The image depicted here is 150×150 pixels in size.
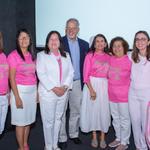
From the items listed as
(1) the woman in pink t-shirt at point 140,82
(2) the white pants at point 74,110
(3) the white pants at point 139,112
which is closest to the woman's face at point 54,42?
(2) the white pants at point 74,110

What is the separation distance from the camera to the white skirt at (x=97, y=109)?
3282 millimetres

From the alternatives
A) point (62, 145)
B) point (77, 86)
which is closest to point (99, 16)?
point (77, 86)

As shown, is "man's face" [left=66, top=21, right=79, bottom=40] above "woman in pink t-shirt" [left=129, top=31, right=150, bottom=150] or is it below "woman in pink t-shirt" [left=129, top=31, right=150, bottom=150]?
above

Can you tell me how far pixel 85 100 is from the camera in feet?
11.1

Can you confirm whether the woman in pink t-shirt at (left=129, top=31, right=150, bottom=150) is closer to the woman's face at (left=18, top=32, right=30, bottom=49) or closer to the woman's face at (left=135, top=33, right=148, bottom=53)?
the woman's face at (left=135, top=33, right=148, bottom=53)

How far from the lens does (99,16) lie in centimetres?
404

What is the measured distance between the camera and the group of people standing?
288 centimetres

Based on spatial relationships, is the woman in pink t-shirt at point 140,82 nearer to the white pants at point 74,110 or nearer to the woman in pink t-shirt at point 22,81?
the white pants at point 74,110

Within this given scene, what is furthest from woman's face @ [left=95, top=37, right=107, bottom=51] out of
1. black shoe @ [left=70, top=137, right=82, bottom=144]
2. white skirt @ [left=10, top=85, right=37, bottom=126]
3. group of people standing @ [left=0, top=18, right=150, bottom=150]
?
black shoe @ [left=70, top=137, right=82, bottom=144]

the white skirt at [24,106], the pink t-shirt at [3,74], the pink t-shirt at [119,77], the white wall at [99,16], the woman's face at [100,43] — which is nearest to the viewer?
the pink t-shirt at [3,74]

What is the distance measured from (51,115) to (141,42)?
1207 mm

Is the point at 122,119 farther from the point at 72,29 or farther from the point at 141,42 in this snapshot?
the point at 72,29

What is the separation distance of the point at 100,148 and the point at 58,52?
4.13 ft

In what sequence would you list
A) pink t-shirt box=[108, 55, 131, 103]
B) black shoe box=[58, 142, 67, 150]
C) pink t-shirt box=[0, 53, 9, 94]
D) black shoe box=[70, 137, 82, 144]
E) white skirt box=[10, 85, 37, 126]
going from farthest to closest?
black shoe box=[70, 137, 82, 144], black shoe box=[58, 142, 67, 150], pink t-shirt box=[108, 55, 131, 103], white skirt box=[10, 85, 37, 126], pink t-shirt box=[0, 53, 9, 94]
